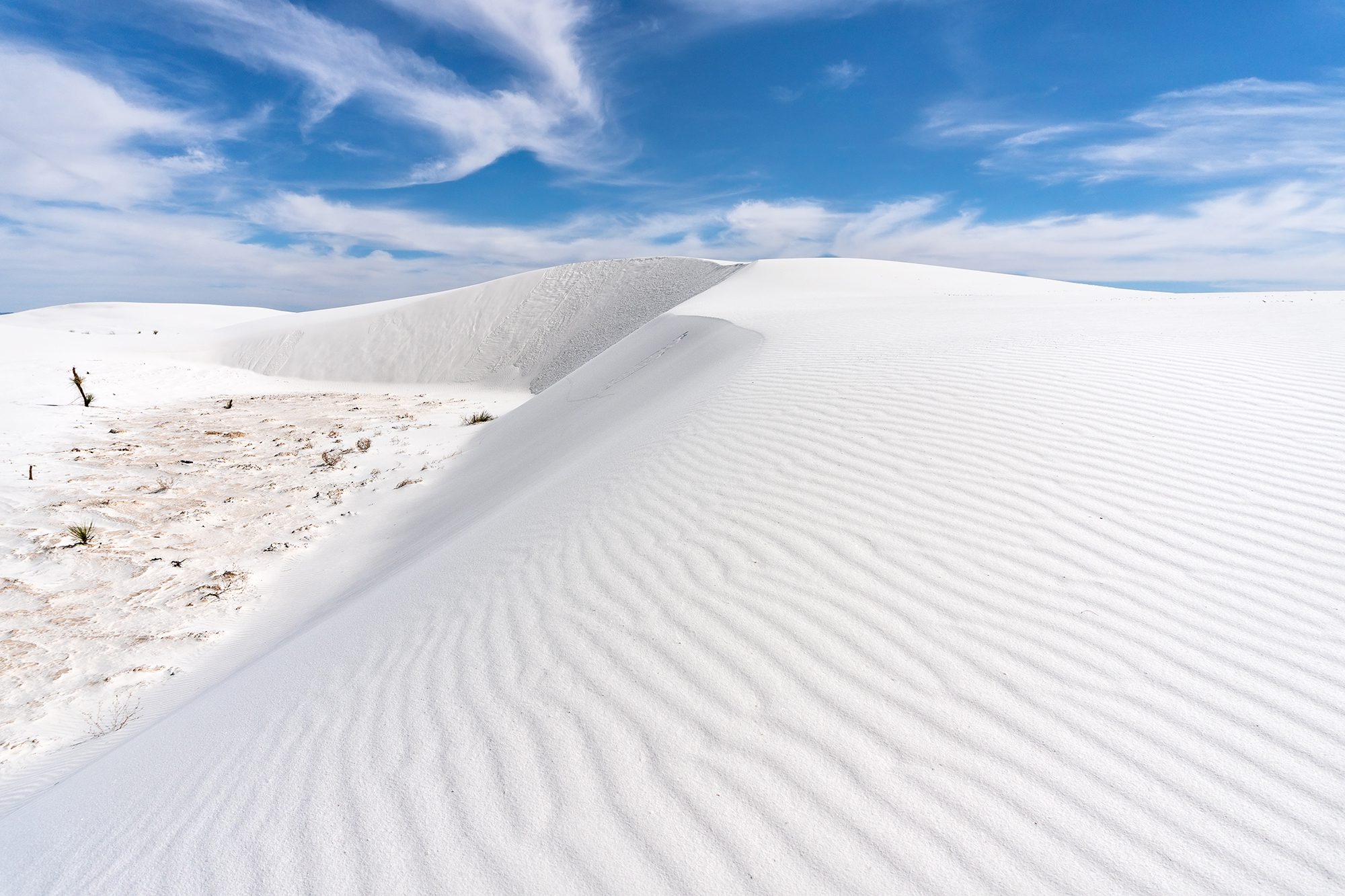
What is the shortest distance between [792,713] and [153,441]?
11549mm

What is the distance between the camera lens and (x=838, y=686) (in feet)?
7.06

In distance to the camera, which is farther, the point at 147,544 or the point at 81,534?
the point at 147,544

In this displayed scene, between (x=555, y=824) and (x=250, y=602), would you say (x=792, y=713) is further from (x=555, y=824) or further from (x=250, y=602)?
(x=250, y=602)

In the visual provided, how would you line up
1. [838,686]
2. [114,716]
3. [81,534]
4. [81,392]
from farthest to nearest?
1. [81,392]
2. [81,534]
3. [114,716]
4. [838,686]

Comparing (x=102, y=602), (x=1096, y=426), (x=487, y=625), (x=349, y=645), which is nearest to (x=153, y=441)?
(x=102, y=602)

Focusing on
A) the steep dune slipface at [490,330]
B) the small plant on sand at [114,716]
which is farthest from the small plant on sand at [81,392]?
the steep dune slipface at [490,330]

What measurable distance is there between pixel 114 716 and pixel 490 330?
23921mm

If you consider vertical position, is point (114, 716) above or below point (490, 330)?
below

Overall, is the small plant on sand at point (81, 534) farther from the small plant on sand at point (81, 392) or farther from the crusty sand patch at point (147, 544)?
the small plant on sand at point (81, 392)

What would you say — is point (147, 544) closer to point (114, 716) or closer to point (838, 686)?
point (114, 716)

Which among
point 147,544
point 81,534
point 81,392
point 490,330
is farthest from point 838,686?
point 490,330

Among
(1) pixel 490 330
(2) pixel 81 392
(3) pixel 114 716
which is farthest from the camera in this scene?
(1) pixel 490 330

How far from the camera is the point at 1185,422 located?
3.83m

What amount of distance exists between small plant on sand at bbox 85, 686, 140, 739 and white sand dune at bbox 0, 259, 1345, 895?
412 mm
